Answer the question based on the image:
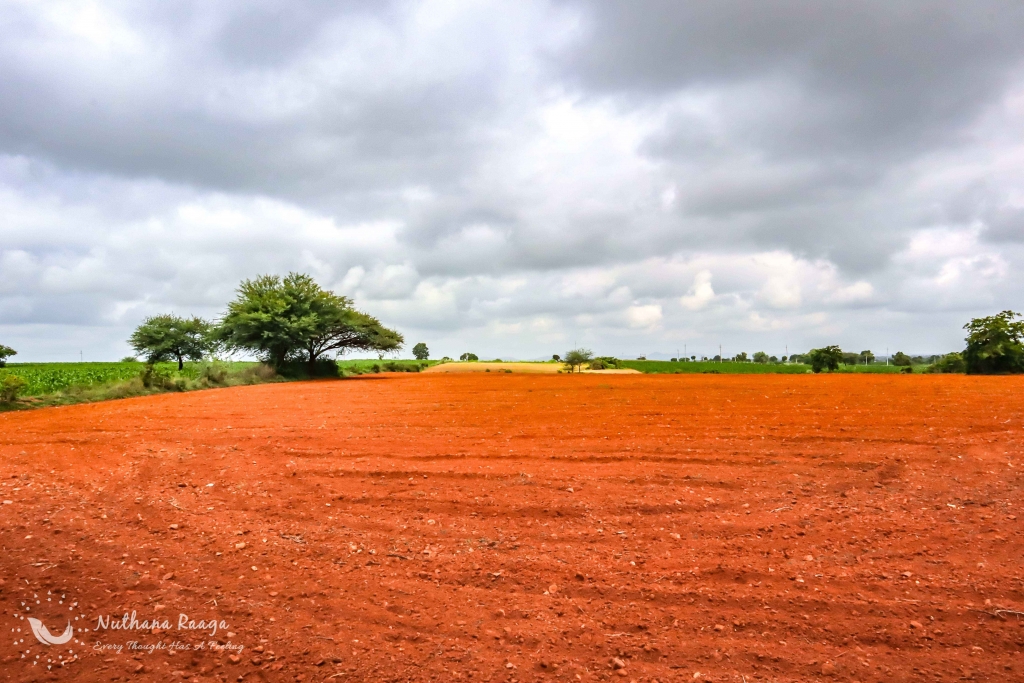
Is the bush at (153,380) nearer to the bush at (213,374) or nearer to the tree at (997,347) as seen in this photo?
the bush at (213,374)

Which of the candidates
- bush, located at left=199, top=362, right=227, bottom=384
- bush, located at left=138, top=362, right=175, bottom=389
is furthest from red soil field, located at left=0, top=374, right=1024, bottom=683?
bush, located at left=199, top=362, right=227, bottom=384

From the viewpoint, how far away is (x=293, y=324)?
111 ft

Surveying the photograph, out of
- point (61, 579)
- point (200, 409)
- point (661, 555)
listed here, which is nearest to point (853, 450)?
point (661, 555)

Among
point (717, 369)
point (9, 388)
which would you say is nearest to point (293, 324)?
point (9, 388)

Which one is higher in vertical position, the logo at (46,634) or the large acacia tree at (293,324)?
the large acacia tree at (293,324)

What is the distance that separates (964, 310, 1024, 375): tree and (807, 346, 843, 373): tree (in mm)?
12040

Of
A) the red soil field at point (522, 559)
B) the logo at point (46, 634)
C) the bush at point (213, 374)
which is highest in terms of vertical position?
the bush at point (213, 374)

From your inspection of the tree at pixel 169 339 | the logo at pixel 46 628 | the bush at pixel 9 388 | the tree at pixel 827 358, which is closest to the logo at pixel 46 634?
the logo at pixel 46 628

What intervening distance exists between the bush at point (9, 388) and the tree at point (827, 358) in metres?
56.7

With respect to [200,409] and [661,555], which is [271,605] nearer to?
[661,555]

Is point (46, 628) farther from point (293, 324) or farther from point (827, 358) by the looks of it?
point (827, 358)

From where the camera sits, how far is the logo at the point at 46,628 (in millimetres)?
3904

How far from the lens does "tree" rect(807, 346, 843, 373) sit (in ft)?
170

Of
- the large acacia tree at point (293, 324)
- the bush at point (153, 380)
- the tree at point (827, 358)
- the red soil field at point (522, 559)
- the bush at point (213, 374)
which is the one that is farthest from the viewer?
the tree at point (827, 358)
